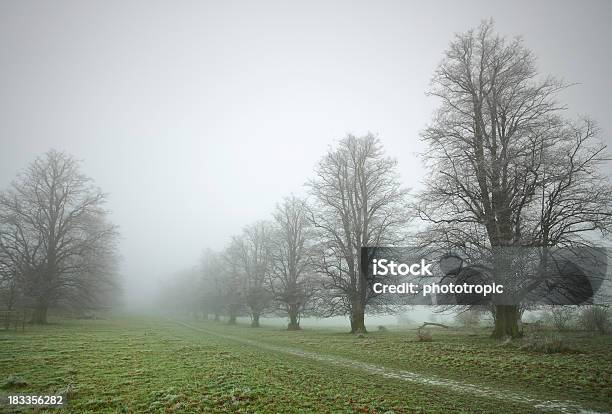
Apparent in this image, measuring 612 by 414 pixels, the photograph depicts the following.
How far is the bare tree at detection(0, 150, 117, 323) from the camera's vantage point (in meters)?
29.1

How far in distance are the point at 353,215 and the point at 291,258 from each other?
13.4 m

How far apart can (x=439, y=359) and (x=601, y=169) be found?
12.5 metres

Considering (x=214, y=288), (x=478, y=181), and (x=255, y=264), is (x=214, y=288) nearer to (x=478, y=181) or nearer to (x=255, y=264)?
(x=255, y=264)

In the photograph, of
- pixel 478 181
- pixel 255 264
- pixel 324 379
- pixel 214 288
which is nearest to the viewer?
pixel 324 379

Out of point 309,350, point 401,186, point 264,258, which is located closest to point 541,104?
point 401,186

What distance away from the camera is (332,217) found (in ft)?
92.6

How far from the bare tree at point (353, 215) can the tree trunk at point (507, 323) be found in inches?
364

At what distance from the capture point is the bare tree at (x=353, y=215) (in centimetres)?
2586

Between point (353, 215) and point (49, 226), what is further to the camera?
point (49, 226)

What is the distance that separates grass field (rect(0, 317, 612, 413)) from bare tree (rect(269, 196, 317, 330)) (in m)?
19.4

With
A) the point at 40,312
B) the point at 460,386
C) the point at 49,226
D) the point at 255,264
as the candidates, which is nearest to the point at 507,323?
the point at 460,386

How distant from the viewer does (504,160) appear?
51.5 ft

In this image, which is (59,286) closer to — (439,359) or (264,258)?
(264,258)

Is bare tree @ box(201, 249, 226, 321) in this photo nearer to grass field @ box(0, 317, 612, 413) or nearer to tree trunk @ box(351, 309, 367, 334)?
tree trunk @ box(351, 309, 367, 334)
